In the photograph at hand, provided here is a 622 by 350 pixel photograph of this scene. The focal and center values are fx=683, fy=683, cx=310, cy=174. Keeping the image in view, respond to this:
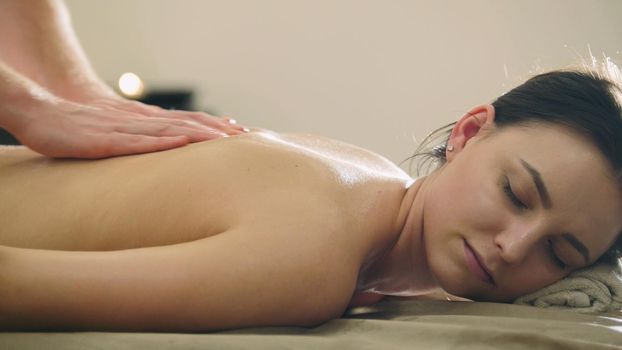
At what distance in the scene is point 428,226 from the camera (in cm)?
114

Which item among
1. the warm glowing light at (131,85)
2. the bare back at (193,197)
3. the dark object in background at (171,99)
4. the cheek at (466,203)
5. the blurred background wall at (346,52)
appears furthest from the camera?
the warm glowing light at (131,85)

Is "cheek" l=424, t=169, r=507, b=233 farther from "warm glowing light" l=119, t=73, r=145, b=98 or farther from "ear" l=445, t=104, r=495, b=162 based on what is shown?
"warm glowing light" l=119, t=73, r=145, b=98

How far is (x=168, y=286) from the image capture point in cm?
83

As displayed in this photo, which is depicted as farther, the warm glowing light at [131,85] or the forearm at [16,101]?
the warm glowing light at [131,85]

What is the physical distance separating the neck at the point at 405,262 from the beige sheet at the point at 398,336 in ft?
0.60

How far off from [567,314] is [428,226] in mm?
255

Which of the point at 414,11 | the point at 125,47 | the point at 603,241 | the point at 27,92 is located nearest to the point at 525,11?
the point at 414,11

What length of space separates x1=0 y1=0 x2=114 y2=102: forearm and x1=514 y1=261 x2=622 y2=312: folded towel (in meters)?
0.96

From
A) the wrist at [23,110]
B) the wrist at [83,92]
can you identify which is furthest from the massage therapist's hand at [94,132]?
the wrist at [83,92]

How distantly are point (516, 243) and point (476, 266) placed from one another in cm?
7

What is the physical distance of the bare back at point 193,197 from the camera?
0.96 metres

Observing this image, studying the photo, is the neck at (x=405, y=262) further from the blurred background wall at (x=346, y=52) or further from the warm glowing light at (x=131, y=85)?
the warm glowing light at (x=131, y=85)

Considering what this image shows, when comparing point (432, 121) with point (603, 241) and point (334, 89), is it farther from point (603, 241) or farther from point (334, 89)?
point (603, 241)

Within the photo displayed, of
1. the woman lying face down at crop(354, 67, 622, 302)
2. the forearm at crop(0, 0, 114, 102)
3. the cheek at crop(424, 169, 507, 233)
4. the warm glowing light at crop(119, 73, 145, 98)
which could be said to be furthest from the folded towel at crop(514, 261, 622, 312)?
the warm glowing light at crop(119, 73, 145, 98)
